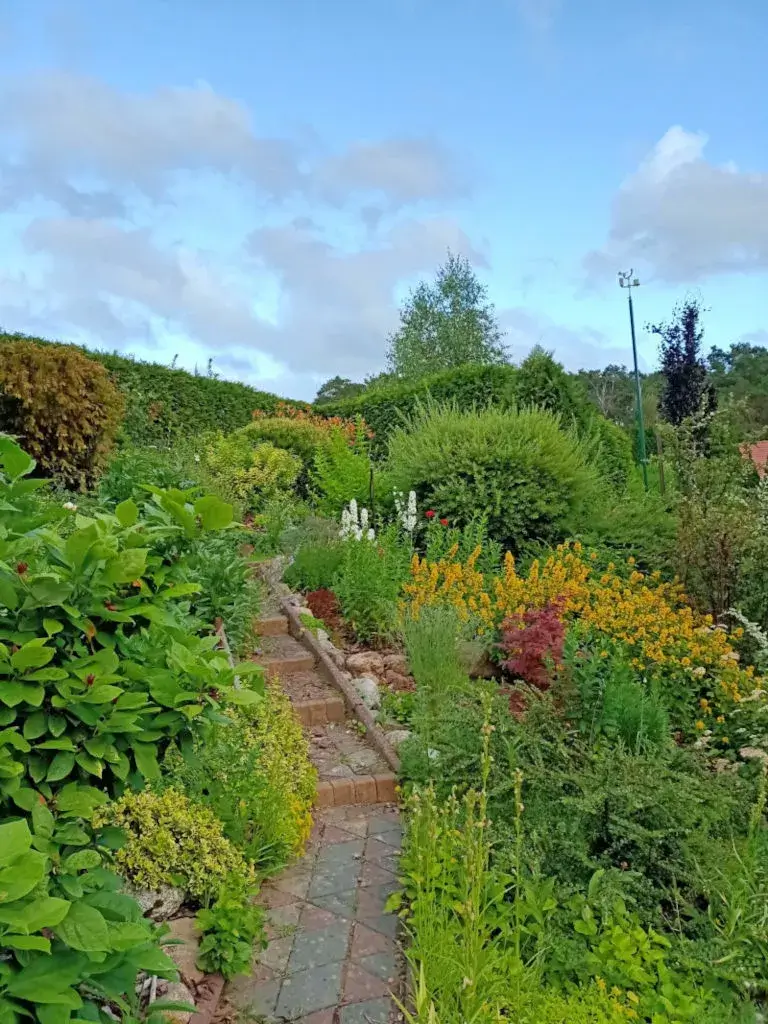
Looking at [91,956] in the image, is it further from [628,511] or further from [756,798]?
[628,511]

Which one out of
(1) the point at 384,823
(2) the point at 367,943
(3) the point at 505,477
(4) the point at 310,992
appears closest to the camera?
(4) the point at 310,992

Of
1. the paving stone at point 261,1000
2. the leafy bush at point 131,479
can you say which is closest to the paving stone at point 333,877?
the paving stone at point 261,1000

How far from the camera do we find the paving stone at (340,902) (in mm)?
2992

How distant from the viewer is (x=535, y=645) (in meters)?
4.59

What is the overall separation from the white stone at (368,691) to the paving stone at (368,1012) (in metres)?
2.40

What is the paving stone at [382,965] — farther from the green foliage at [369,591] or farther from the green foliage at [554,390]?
the green foliage at [554,390]

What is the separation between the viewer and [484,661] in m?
5.24

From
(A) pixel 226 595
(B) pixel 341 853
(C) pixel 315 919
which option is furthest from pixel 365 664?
(C) pixel 315 919

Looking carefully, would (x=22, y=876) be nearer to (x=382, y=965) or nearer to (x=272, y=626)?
(x=382, y=965)

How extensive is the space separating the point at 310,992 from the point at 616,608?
3384 millimetres

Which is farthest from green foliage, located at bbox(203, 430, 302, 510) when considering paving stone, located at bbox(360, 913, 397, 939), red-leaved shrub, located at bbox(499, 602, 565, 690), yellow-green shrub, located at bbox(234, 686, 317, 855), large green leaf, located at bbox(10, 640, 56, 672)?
large green leaf, located at bbox(10, 640, 56, 672)

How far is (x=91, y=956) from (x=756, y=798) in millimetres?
3100

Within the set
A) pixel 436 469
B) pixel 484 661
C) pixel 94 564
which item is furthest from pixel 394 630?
pixel 94 564

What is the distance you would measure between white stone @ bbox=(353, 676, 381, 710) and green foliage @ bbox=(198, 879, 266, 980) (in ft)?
7.22
